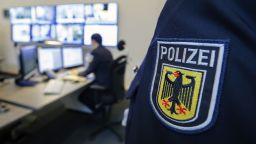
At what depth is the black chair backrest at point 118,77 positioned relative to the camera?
2564 millimetres

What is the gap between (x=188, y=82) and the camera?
0.38m

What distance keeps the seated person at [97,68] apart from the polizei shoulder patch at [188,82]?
229 centimetres

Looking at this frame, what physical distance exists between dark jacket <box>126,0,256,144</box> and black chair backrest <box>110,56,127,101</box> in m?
2.13

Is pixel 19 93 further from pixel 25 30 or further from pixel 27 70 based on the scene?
pixel 25 30

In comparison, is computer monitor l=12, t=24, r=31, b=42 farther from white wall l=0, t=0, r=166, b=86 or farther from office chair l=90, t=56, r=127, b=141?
office chair l=90, t=56, r=127, b=141

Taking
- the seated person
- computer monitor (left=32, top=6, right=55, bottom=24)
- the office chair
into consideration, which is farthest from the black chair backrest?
computer monitor (left=32, top=6, right=55, bottom=24)

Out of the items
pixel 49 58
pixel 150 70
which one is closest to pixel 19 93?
pixel 49 58

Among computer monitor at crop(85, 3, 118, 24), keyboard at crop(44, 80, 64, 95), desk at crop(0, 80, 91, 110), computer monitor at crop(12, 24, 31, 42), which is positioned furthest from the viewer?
computer monitor at crop(12, 24, 31, 42)

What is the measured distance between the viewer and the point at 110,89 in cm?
261

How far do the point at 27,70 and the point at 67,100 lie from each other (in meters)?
1.14

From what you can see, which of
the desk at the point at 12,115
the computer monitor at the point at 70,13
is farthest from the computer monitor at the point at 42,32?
the desk at the point at 12,115

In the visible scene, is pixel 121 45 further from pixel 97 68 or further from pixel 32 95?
pixel 32 95

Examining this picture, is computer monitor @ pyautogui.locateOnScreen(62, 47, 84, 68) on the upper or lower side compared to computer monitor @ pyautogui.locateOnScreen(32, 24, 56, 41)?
lower

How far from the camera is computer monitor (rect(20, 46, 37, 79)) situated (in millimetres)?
2271
